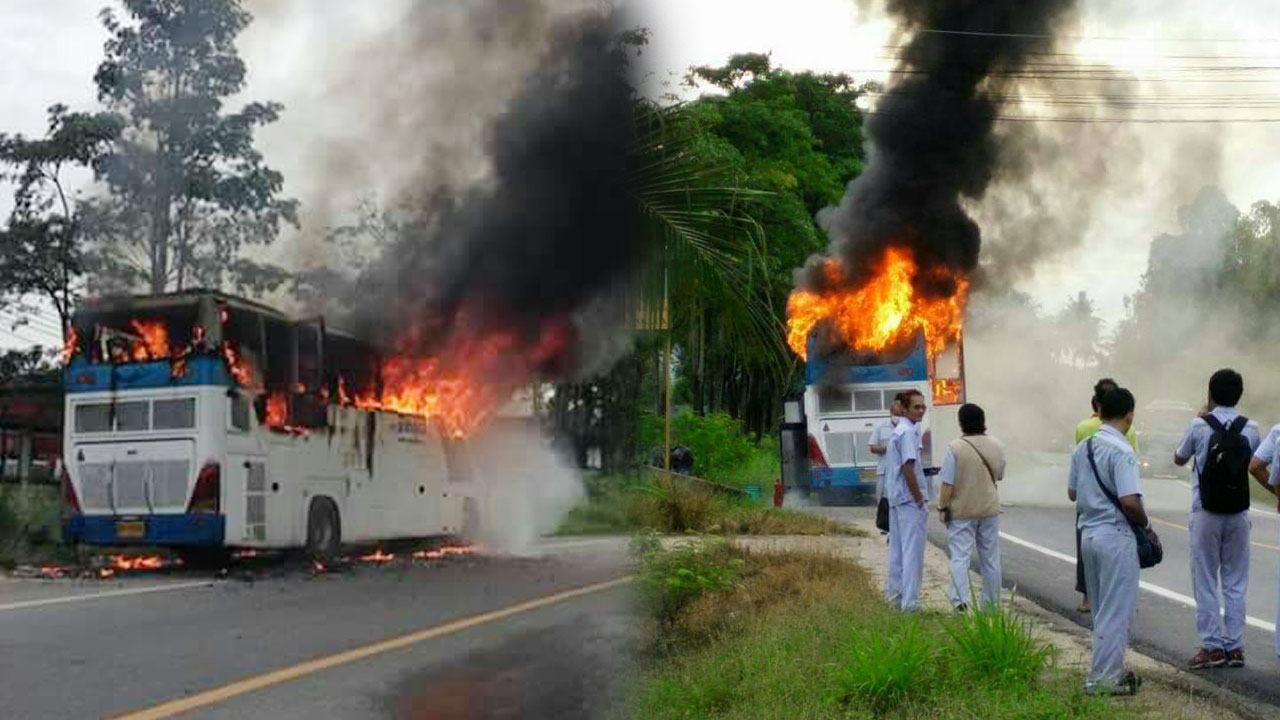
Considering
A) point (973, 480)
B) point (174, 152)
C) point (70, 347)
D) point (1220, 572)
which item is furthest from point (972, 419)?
point (70, 347)

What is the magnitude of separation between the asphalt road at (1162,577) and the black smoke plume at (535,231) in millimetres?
5039

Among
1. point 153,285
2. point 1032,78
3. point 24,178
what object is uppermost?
point 1032,78

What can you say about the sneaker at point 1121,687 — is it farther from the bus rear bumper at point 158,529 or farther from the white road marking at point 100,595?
the bus rear bumper at point 158,529

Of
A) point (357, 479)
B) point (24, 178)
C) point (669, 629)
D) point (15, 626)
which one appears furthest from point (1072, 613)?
point (24, 178)

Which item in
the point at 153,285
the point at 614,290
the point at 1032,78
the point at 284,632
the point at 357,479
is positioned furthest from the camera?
the point at 1032,78

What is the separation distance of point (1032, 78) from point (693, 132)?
39.3 ft

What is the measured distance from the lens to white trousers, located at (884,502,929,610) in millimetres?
10469

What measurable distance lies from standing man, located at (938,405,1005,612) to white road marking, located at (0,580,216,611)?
740 cm

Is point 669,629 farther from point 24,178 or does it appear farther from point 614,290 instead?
point 24,178

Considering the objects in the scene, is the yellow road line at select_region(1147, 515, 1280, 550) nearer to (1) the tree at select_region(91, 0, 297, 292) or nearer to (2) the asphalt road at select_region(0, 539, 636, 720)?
(2) the asphalt road at select_region(0, 539, 636, 720)

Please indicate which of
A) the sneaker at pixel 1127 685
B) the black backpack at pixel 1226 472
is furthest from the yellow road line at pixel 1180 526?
the sneaker at pixel 1127 685

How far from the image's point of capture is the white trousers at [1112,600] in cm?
705

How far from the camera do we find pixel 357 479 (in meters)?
14.4

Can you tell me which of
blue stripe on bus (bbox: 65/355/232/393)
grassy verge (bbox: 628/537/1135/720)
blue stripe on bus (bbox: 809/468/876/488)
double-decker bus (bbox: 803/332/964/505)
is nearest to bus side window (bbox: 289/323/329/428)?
blue stripe on bus (bbox: 65/355/232/393)
